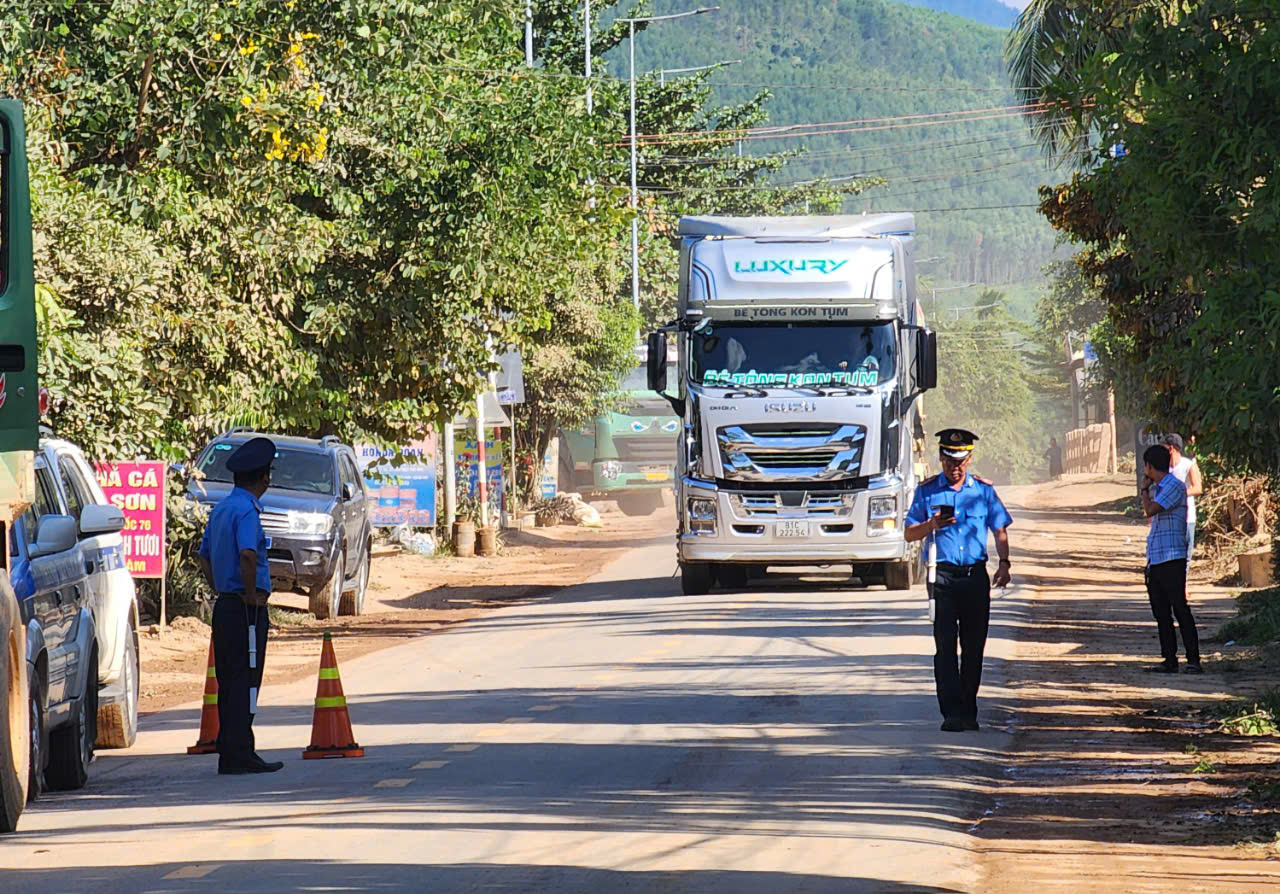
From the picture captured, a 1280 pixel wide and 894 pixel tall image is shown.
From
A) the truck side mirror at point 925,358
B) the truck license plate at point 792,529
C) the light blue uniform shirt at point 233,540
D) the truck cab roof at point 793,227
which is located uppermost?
the truck cab roof at point 793,227

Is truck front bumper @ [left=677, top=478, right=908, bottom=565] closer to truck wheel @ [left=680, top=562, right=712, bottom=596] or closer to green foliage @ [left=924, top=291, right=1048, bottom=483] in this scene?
truck wheel @ [left=680, top=562, right=712, bottom=596]

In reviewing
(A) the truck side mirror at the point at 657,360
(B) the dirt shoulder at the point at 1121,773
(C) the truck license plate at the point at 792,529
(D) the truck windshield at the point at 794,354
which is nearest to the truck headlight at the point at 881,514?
(C) the truck license plate at the point at 792,529

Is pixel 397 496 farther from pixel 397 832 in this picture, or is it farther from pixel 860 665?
pixel 397 832

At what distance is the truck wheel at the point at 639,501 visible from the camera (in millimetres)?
55594

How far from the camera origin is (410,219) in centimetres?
2250

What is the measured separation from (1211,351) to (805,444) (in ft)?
42.5

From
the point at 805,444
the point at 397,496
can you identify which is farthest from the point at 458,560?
the point at 805,444

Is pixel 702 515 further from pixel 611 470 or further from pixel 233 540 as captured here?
pixel 611 470

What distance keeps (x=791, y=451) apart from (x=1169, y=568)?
8.26 meters

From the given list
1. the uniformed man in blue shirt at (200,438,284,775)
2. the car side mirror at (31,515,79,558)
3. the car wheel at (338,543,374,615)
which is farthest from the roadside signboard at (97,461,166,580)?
the car side mirror at (31,515,79,558)

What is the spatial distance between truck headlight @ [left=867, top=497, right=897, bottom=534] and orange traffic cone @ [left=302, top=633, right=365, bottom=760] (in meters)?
13.0

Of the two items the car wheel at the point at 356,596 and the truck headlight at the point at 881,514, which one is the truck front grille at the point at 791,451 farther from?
the car wheel at the point at 356,596

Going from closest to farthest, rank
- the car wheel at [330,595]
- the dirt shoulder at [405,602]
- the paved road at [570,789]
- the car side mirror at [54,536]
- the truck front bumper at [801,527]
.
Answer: the paved road at [570,789] → the car side mirror at [54,536] → the dirt shoulder at [405,602] → the car wheel at [330,595] → the truck front bumper at [801,527]

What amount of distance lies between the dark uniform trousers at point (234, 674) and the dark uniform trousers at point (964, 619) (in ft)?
13.9
